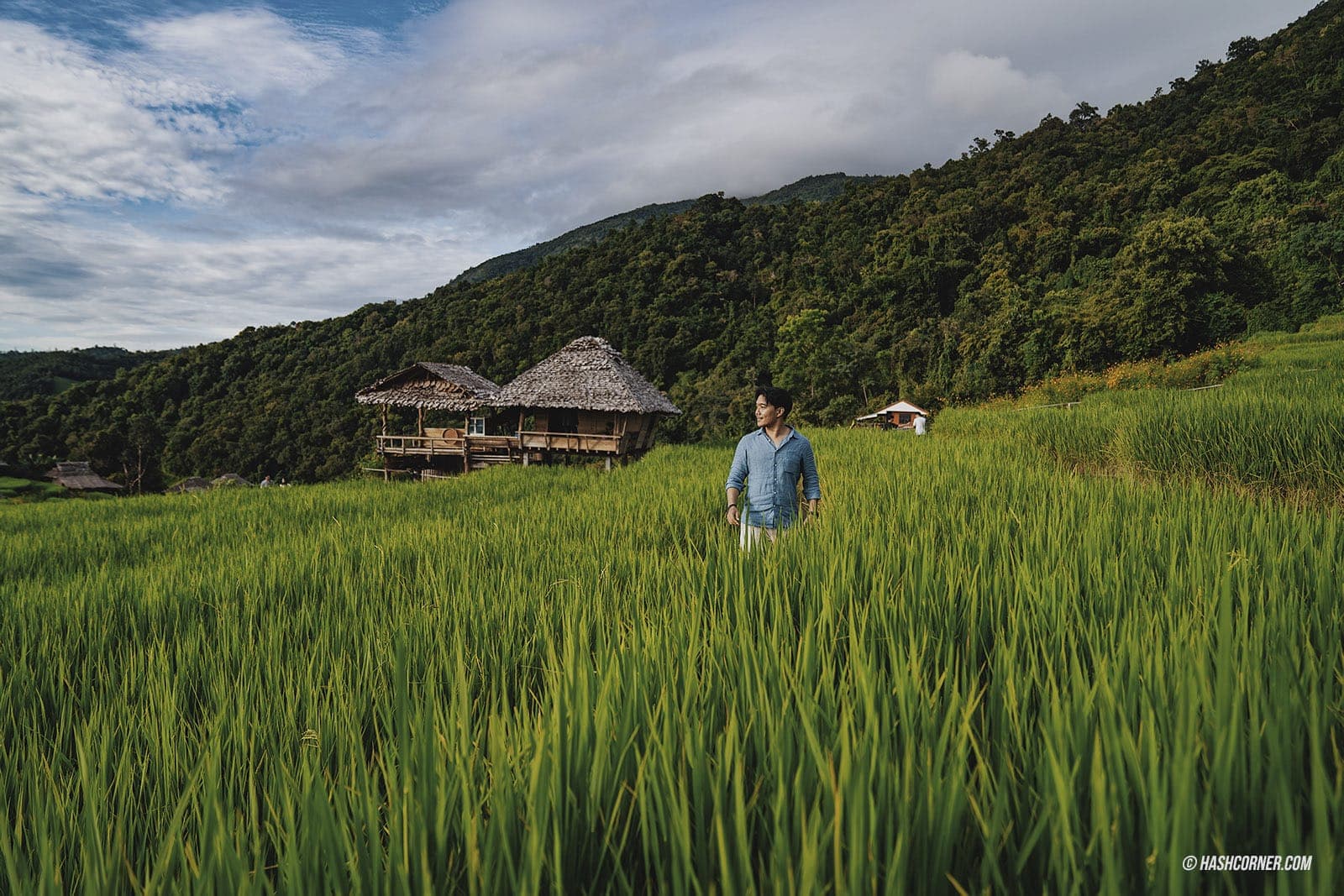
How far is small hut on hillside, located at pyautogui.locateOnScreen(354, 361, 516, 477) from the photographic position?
2169 centimetres

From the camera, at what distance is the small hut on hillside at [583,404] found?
19.4 metres

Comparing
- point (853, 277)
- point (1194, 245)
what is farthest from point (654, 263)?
point (1194, 245)

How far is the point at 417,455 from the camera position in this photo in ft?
75.6

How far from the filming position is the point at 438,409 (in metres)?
22.5

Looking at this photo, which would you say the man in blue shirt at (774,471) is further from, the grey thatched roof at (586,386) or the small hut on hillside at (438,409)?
the small hut on hillside at (438,409)

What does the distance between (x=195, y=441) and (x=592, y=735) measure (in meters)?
69.9

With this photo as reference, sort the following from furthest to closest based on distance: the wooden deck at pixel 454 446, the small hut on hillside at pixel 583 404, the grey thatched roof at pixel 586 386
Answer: the wooden deck at pixel 454 446 → the small hut on hillside at pixel 583 404 → the grey thatched roof at pixel 586 386

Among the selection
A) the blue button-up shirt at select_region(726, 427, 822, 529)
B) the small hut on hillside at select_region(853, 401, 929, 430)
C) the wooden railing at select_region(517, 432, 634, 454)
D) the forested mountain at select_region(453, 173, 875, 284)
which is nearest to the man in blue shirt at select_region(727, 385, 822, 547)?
the blue button-up shirt at select_region(726, 427, 822, 529)

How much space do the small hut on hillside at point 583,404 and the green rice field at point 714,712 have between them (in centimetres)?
1570

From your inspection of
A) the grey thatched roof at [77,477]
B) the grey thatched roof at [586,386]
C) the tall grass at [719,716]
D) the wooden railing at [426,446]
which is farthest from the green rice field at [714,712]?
the grey thatched roof at [77,477]

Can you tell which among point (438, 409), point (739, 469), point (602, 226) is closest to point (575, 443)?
point (438, 409)

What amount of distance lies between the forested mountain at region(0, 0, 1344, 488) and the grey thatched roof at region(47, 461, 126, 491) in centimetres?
1022

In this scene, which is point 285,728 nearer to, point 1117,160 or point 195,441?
point 1117,160

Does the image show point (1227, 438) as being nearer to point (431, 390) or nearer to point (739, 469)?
point (739, 469)
